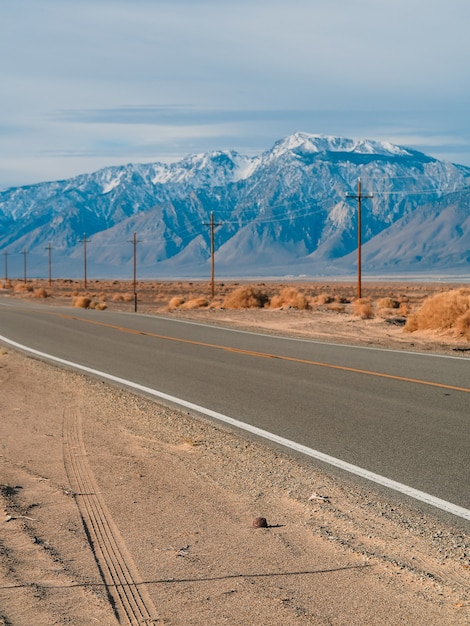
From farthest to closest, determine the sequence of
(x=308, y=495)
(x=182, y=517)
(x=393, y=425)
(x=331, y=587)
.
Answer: (x=393, y=425) → (x=308, y=495) → (x=182, y=517) → (x=331, y=587)

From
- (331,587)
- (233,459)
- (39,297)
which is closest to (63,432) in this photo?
(233,459)

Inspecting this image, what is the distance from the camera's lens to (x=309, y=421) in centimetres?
1003

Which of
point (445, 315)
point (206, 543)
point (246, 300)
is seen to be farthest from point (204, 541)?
point (246, 300)

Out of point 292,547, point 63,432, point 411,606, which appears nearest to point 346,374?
point 63,432

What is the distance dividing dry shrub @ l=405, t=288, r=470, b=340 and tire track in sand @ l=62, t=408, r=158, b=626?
16662 millimetres

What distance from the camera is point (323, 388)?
1251 cm

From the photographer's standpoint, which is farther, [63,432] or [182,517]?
[63,432]

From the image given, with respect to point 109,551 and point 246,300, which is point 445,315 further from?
point 246,300

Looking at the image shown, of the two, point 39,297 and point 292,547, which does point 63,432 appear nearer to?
point 292,547

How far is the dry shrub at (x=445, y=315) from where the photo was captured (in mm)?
23281

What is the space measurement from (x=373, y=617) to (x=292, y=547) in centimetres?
116

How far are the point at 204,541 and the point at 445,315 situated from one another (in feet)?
64.2

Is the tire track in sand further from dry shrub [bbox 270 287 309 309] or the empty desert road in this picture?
dry shrub [bbox 270 287 309 309]

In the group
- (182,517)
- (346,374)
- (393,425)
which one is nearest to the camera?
(182,517)
